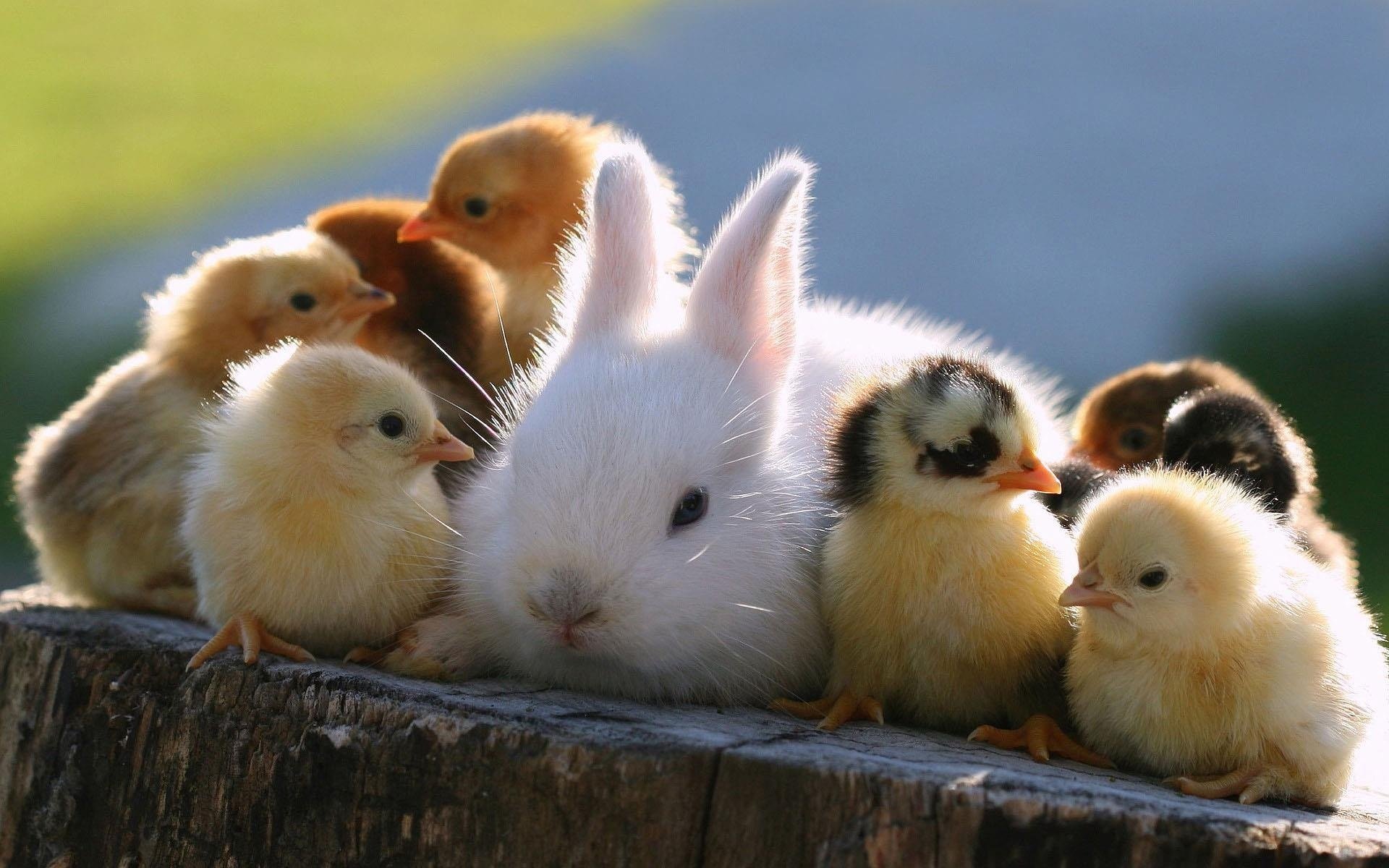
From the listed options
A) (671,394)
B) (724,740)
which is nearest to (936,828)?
(724,740)

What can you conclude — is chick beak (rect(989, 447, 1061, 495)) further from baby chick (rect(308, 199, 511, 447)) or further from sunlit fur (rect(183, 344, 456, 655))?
baby chick (rect(308, 199, 511, 447))

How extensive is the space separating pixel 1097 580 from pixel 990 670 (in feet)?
1.37

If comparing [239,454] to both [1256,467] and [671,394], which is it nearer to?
[671,394]

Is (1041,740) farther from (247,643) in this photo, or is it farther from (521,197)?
(521,197)

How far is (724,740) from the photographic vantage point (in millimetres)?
2986

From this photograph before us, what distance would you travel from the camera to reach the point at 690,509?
12.0 feet

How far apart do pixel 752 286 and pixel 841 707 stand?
130 cm

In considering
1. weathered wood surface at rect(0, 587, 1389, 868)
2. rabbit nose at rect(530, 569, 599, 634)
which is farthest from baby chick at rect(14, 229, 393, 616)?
rabbit nose at rect(530, 569, 599, 634)

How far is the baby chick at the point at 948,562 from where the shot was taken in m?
3.45

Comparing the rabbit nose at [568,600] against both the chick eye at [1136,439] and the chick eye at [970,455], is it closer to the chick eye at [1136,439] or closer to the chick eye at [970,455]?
the chick eye at [970,455]

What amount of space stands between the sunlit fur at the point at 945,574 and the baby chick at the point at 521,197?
2.26 meters

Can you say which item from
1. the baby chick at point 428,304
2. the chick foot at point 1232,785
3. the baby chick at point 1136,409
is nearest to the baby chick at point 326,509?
the baby chick at point 428,304

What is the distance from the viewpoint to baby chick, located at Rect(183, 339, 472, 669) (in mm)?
3920

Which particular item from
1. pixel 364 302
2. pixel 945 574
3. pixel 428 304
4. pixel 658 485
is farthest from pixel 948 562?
pixel 428 304
